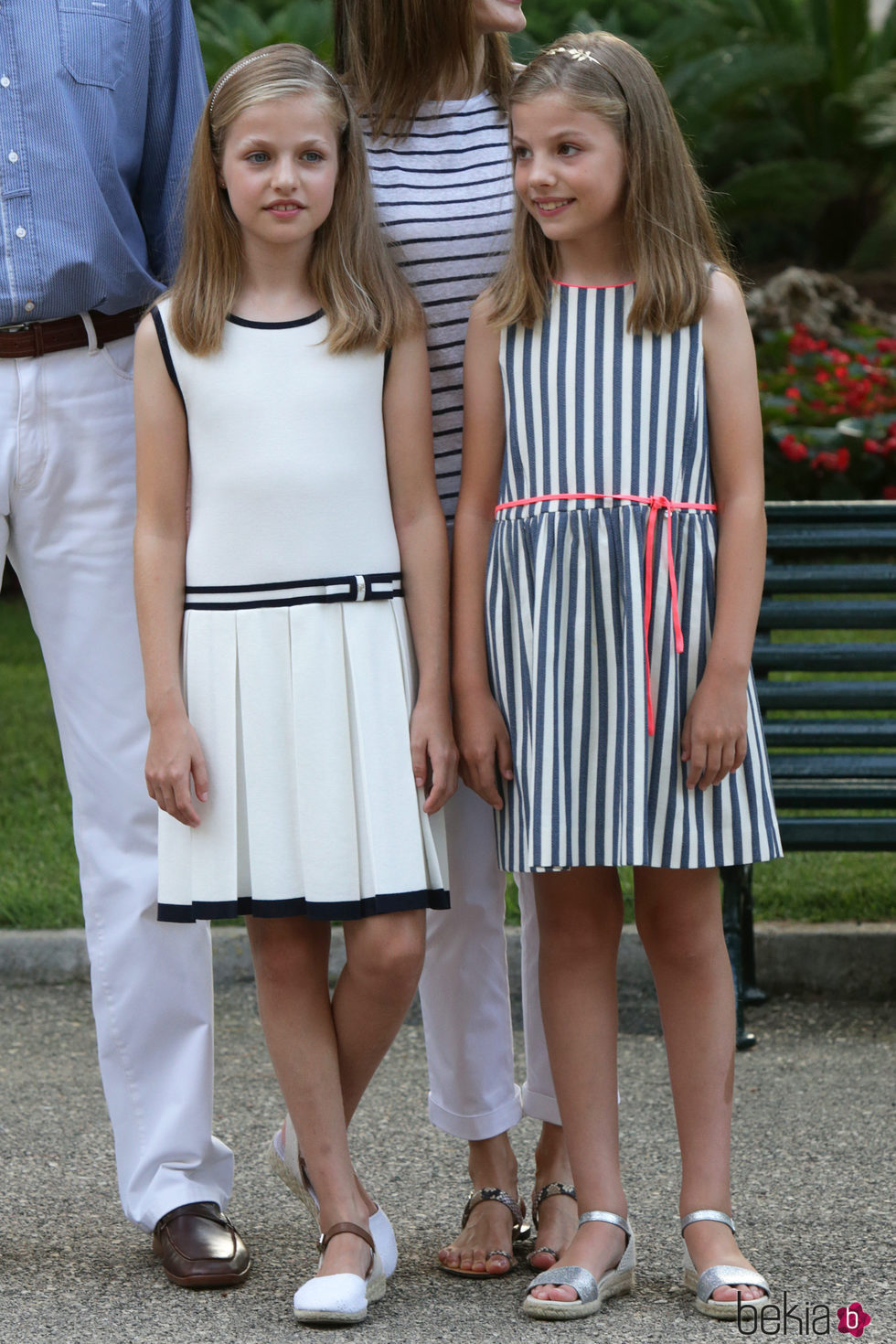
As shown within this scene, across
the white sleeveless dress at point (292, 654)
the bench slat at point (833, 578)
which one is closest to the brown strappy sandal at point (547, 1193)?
the white sleeveless dress at point (292, 654)

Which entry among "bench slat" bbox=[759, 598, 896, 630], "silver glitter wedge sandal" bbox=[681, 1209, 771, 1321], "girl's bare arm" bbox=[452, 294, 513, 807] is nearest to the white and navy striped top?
"girl's bare arm" bbox=[452, 294, 513, 807]

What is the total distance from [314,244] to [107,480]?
522 mm

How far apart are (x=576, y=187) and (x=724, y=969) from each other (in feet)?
3.94

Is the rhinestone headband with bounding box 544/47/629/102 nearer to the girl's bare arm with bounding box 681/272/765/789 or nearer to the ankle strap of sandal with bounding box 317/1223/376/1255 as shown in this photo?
the girl's bare arm with bounding box 681/272/765/789

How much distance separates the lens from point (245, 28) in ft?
44.4

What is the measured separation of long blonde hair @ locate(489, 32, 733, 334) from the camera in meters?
2.44

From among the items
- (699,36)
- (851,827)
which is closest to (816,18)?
(699,36)

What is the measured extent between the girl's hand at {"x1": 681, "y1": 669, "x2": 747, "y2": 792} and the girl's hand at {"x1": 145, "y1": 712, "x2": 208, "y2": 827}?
2.39ft

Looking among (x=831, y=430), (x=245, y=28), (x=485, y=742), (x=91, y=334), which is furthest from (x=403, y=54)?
(x=245, y=28)

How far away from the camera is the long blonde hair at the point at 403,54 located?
2.64 metres

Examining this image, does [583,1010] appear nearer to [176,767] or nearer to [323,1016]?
[323,1016]

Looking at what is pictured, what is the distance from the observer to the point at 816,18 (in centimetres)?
1556

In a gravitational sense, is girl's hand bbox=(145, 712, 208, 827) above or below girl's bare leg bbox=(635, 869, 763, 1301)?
above

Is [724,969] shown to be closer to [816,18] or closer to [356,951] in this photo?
[356,951]
